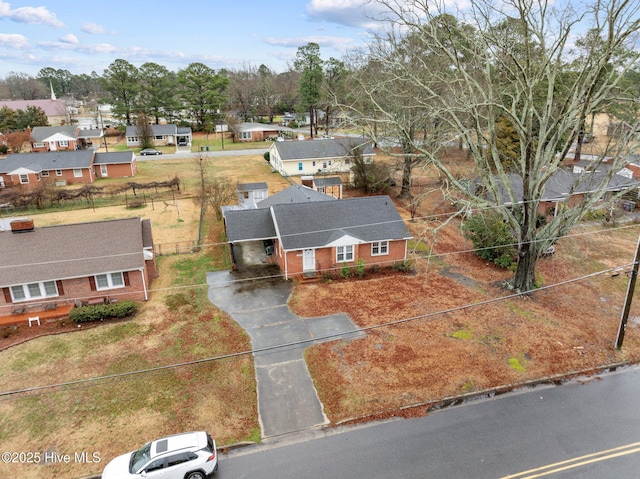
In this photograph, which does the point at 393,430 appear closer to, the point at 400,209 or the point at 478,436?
the point at 478,436

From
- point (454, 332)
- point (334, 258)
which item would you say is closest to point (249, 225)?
point (334, 258)

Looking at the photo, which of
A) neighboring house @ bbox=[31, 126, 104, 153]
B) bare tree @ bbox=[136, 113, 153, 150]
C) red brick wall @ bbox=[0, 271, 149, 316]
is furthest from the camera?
bare tree @ bbox=[136, 113, 153, 150]

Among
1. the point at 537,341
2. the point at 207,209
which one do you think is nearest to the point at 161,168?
the point at 207,209

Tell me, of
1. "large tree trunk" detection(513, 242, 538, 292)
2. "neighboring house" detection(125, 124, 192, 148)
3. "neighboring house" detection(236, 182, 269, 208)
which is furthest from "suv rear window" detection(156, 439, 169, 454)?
"neighboring house" detection(125, 124, 192, 148)

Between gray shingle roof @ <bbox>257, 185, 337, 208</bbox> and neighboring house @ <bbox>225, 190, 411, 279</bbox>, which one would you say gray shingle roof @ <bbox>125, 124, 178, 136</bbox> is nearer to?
gray shingle roof @ <bbox>257, 185, 337, 208</bbox>

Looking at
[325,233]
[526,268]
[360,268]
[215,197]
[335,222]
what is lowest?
[360,268]

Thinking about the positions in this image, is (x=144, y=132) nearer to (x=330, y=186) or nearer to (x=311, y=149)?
(x=311, y=149)
